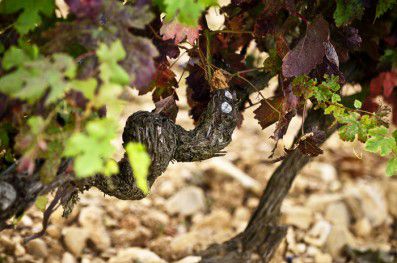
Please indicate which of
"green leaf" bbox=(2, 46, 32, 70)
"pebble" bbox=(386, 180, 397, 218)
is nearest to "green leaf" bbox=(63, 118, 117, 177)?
"green leaf" bbox=(2, 46, 32, 70)

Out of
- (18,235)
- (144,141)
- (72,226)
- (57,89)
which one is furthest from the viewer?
(72,226)

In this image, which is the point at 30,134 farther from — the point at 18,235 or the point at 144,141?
the point at 18,235

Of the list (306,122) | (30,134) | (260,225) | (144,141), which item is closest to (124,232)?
(260,225)

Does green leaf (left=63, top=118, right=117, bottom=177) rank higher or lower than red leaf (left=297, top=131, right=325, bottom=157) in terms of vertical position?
lower

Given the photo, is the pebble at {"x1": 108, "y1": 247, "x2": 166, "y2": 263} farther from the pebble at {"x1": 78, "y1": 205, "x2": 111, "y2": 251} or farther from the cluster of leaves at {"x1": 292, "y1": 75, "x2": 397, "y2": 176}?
the cluster of leaves at {"x1": 292, "y1": 75, "x2": 397, "y2": 176}

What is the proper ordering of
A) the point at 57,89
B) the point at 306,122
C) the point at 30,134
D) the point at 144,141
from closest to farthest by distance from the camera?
the point at 57,89, the point at 30,134, the point at 144,141, the point at 306,122
